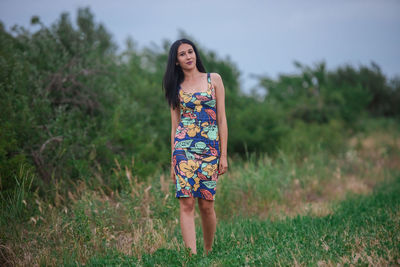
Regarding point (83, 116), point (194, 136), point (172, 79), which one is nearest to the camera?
point (194, 136)

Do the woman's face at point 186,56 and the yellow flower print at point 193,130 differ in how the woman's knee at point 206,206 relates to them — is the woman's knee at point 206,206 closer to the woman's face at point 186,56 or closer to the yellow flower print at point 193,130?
the yellow flower print at point 193,130

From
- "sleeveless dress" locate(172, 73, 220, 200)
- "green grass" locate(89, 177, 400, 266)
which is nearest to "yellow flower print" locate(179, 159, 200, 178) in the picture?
"sleeveless dress" locate(172, 73, 220, 200)

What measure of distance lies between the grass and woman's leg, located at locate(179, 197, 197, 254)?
14 cm

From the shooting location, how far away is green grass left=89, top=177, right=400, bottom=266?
3.36 m

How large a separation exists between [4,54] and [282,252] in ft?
18.2

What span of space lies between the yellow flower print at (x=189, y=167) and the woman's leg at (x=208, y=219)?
33 cm

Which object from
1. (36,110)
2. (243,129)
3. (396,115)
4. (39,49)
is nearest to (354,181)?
(243,129)

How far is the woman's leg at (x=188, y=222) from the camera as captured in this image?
3.77 m

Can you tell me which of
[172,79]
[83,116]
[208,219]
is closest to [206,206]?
[208,219]

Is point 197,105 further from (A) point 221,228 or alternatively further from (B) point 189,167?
(A) point 221,228

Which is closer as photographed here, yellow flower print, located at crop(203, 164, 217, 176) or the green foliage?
yellow flower print, located at crop(203, 164, 217, 176)

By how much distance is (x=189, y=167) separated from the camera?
12.4ft

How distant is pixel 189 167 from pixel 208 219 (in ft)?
2.09

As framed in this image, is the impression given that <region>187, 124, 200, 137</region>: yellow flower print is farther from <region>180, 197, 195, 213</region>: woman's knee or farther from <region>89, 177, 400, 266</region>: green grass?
<region>89, 177, 400, 266</region>: green grass
